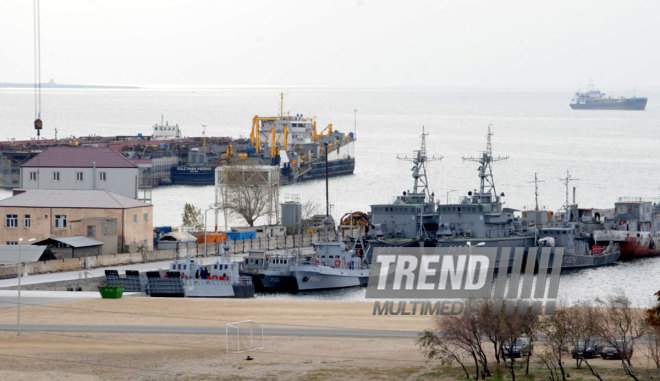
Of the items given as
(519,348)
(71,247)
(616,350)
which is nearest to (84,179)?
(71,247)

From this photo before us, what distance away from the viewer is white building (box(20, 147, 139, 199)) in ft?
254

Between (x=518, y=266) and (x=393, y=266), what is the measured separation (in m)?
8.02

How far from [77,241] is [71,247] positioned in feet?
2.76

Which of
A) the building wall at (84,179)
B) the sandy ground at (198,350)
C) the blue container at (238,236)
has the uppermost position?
the building wall at (84,179)

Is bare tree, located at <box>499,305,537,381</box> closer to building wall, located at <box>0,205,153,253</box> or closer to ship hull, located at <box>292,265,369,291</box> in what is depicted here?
ship hull, located at <box>292,265,369,291</box>

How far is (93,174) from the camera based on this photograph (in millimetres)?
77312

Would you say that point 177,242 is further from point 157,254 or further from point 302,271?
point 302,271

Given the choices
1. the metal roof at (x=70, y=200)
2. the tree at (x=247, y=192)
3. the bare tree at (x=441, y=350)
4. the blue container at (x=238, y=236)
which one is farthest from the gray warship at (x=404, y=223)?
the bare tree at (x=441, y=350)

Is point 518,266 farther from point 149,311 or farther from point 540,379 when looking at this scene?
point 540,379

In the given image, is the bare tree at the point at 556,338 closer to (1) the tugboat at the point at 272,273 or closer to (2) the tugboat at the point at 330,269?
(2) the tugboat at the point at 330,269

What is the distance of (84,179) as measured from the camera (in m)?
77.6

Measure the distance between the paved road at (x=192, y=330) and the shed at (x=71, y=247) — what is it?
60.7 feet

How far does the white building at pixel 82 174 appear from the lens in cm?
7756

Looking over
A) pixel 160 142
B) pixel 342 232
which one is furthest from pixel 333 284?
pixel 160 142
